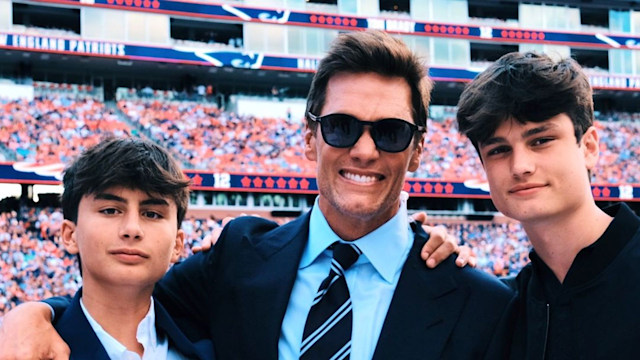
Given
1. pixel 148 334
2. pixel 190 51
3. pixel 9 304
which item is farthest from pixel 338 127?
pixel 190 51

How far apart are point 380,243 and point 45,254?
18.5 m

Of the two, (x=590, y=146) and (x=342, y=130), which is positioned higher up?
(x=342, y=130)

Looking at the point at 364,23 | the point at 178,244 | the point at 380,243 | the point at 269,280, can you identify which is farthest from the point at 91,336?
the point at 364,23

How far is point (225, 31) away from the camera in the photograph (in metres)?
30.9

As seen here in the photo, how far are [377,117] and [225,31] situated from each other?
94.0ft

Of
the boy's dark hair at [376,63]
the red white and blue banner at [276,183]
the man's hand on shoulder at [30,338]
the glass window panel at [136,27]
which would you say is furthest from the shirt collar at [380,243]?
the glass window panel at [136,27]

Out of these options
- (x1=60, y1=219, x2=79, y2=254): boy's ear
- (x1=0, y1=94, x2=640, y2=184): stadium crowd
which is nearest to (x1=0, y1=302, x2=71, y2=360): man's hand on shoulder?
(x1=60, y1=219, x2=79, y2=254): boy's ear

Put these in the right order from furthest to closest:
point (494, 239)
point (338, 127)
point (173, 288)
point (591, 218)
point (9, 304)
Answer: point (494, 239)
point (9, 304)
point (173, 288)
point (338, 127)
point (591, 218)

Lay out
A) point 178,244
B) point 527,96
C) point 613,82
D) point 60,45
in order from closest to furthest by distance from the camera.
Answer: point 527,96, point 178,244, point 60,45, point 613,82

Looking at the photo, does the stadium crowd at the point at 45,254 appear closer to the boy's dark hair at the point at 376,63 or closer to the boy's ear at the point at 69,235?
the boy's ear at the point at 69,235

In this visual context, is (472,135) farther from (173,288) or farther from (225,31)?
(225,31)

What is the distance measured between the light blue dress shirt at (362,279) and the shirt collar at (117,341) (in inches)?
23.5

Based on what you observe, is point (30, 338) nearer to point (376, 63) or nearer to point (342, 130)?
point (342, 130)

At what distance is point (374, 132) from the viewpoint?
322 centimetres
